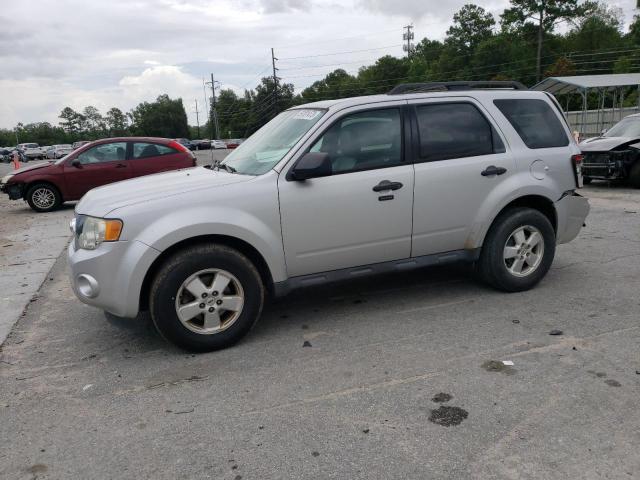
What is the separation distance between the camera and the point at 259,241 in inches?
160

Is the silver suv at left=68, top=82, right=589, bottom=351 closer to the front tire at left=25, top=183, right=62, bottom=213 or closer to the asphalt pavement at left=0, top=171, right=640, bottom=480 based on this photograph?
the asphalt pavement at left=0, top=171, right=640, bottom=480

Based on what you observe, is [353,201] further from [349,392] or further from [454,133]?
[349,392]

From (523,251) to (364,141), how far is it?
1.87 meters

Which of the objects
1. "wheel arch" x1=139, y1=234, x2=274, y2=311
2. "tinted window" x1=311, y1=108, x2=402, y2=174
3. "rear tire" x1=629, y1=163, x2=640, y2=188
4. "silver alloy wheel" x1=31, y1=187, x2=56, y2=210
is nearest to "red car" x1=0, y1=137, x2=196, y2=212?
"silver alloy wheel" x1=31, y1=187, x2=56, y2=210

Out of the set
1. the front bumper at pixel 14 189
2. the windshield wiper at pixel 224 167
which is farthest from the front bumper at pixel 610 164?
the front bumper at pixel 14 189

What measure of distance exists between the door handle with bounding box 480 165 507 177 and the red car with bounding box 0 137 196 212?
8871mm

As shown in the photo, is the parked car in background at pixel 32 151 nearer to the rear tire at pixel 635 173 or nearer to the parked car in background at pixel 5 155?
the parked car in background at pixel 5 155

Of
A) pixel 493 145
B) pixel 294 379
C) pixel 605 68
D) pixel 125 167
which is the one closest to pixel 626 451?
pixel 294 379

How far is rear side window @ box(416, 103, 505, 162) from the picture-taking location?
4.65m

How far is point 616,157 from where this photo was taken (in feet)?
38.5

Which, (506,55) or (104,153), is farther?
(506,55)

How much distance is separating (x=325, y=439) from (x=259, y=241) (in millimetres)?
1628

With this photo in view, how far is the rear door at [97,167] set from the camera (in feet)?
40.1

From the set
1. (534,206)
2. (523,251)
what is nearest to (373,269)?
(523,251)
